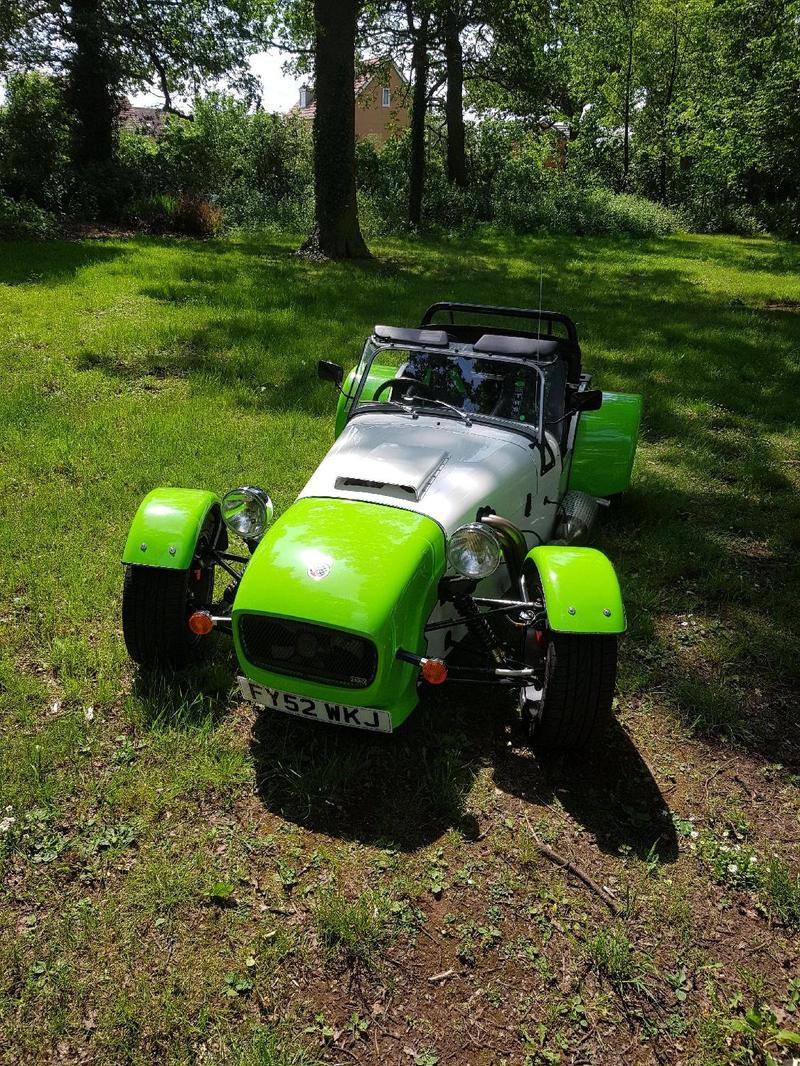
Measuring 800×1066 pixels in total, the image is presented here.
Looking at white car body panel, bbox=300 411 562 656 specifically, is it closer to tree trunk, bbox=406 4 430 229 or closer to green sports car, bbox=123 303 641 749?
green sports car, bbox=123 303 641 749

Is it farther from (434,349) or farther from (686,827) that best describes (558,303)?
(686,827)

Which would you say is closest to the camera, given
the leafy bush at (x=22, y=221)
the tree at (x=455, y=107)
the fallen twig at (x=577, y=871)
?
the fallen twig at (x=577, y=871)

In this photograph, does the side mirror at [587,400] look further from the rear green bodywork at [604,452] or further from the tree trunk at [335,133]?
the tree trunk at [335,133]

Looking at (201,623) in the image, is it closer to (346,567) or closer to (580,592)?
(346,567)

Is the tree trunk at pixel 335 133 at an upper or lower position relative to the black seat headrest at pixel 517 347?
upper

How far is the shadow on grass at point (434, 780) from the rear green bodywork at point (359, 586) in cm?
36

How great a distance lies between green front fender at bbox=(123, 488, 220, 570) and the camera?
147 inches

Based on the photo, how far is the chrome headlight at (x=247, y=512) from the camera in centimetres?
392

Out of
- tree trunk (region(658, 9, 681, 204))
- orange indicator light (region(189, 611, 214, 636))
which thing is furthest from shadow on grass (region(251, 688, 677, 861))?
tree trunk (region(658, 9, 681, 204))

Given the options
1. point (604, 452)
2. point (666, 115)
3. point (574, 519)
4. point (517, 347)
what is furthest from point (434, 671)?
point (666, 115)

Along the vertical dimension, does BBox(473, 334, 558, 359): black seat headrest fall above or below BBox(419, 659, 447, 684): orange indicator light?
above

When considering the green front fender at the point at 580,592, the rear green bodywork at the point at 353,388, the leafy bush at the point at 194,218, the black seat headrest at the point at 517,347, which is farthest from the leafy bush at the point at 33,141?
the green front fender at the point at 580,592

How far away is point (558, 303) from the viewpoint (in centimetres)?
1272

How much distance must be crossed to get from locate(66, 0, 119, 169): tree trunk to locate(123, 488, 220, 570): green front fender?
16.3 meters
